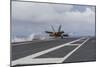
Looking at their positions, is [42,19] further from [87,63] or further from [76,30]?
[87,63]

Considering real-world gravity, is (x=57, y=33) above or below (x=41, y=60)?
above

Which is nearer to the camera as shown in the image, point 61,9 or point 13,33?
point 13,33

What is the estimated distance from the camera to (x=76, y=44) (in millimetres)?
3584

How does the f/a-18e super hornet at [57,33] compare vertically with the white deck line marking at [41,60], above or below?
→ above

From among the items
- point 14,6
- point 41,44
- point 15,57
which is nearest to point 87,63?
point 41,44

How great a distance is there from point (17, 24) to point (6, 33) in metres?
0.21

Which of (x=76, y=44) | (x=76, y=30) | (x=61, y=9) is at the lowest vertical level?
(x=76, y=44)

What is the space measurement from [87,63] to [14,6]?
149cm

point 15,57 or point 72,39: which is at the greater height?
point 72,39

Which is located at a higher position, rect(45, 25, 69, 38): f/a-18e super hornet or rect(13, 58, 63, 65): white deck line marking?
rect(45, 25, 69, 38): f/a-18e super hornet

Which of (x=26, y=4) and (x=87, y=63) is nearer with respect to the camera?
(x=26, y=4)

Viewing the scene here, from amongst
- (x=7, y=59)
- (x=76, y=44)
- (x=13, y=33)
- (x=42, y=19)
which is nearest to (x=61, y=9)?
(x=42, y=19)

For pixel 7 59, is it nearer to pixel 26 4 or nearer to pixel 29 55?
pixel 29 55

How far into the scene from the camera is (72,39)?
11.7ft
